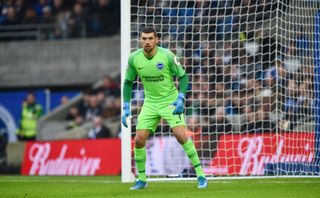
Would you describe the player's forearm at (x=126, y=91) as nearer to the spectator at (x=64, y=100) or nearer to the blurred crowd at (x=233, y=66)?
the blurred crowd at (x=233, y=66)

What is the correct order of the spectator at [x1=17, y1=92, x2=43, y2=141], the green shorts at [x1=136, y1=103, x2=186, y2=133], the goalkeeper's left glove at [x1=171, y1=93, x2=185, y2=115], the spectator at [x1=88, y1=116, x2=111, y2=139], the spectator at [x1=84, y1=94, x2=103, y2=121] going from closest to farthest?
the goalkeeper's left glove at [x1=171, y1=93, x2=185, y2=115] → the green shorts at [x1=136, y1=103, x2=186, y2=133] → the spectator at [x1=88, y1=116, x2=111, y2=139] → the spectator at [x1=84, y1=94, x2=103, y2=121] → the spectator at [x1=17, y1=92, x2=43, y2=141]

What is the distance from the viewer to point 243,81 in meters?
18.0

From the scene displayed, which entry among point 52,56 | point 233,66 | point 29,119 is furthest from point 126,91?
point 52,56

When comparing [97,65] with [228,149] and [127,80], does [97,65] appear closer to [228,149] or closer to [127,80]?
[228,149]

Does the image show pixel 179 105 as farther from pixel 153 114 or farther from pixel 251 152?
pixel 251 152

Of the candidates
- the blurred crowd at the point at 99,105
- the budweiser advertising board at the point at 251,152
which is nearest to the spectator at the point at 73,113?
the blurred crowd at the point at 99,105

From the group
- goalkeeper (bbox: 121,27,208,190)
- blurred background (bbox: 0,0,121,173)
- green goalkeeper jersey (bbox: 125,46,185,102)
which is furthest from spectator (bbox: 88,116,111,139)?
green goalkeeper jersey (bbox: 125,46,185,102)

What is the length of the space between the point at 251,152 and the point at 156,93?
507 cm

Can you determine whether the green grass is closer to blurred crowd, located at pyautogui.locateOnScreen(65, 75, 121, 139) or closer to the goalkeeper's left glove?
the goalkeeper's left glove

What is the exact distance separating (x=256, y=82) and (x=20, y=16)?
48.0ft

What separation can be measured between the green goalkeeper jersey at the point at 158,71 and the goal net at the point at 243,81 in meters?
3.58

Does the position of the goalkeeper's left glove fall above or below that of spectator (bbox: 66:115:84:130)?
above

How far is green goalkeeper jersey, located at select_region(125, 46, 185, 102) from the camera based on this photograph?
519 inches

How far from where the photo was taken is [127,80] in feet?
44.3
